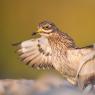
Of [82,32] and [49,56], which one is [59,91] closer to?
[49,56]

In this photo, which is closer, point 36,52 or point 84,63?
point 84,63

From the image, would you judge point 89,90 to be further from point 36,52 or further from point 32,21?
point 32,21

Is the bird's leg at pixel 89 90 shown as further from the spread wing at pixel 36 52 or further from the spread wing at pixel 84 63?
the spread wing at pixel 36 52

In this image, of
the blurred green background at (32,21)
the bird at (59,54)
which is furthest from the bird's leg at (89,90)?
the blurred green background at (32,21)

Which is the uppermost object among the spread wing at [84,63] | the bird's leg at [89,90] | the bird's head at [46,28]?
the bird's head at [46,28]

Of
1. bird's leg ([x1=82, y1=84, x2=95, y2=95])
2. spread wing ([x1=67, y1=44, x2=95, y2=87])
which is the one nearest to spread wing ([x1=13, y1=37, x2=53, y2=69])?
spread wing ([x1=67, y1=44, x2=95, y2=87])

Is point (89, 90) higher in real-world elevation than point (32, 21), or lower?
lower

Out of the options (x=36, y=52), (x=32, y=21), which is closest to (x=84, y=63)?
(x=36, y=52)
